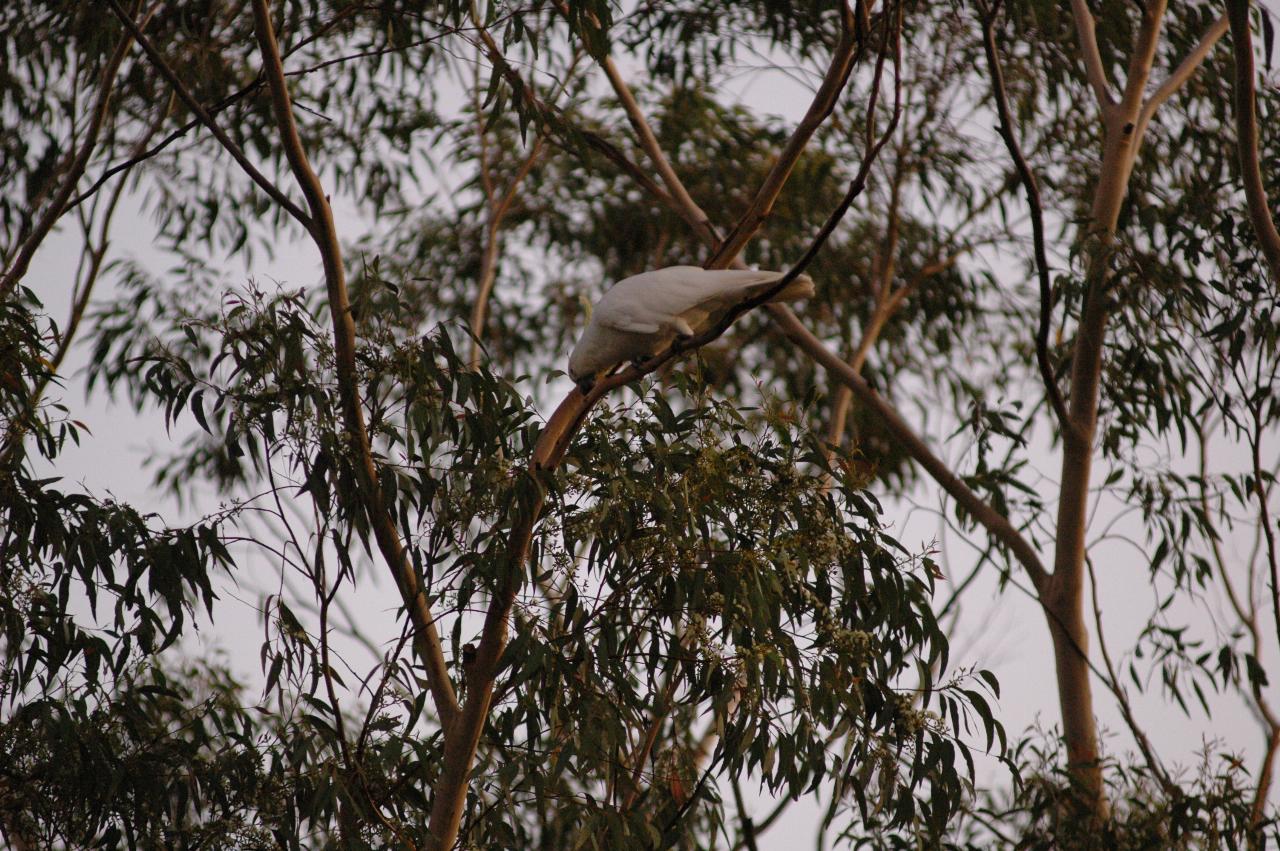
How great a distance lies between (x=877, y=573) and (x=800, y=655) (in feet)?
0.85

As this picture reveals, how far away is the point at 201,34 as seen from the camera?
4.25m

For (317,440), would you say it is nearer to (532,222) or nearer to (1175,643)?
(1175,643)

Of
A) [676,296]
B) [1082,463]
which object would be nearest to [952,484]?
[1082,463]

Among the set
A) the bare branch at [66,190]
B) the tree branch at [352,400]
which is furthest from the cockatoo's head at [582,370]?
→ the bare branch at [66,190]

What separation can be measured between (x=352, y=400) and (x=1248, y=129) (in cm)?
197

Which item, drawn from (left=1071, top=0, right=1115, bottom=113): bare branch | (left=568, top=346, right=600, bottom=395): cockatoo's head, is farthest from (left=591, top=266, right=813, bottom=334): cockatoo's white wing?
(left=1071, top=0, right=1115, bottom=113): bare branch

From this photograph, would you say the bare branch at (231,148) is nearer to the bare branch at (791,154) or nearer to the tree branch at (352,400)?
the tree branch at (352,400)

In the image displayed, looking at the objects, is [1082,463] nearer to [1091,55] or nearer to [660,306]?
[1091,55]

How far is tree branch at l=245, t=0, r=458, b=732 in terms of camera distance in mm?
2504

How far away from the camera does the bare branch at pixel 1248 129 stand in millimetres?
2584

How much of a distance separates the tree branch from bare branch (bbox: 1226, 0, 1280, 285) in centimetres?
182

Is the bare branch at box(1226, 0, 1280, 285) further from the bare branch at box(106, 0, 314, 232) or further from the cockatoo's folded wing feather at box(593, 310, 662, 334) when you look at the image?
the bare branch at box(106, 0, 314, 232)

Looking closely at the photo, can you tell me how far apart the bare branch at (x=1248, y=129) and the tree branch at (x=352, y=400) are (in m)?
1.82

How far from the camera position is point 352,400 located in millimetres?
2521
